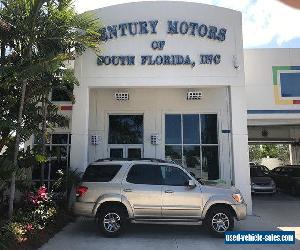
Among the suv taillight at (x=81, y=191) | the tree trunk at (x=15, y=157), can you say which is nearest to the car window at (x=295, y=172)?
the suv taillight at (x=81, y=191)

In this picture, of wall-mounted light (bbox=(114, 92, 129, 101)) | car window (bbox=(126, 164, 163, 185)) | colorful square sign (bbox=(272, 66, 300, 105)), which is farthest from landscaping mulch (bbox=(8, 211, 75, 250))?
colorful square sign (bbox=(272, 66, 300, 105))

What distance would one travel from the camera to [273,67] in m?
16.6

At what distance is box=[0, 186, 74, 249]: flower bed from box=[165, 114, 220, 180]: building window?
5.63 metres

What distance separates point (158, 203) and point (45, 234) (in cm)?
288

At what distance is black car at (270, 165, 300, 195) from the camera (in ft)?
67.6

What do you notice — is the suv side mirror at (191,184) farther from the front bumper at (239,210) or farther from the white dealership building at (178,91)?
the white dealership building at (178,91)

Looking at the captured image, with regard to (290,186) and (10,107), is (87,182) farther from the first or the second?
(290,186)

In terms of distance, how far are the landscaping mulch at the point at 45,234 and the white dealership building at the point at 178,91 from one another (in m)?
2.41

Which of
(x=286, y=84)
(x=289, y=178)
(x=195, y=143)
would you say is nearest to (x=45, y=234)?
(x=195, y=143)

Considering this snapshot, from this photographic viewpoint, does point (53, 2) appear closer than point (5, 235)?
No

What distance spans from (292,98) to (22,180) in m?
12.1

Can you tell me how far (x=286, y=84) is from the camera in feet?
54.4

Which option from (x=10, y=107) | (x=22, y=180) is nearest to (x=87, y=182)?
(x=22, y=180)

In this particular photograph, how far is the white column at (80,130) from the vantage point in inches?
517
